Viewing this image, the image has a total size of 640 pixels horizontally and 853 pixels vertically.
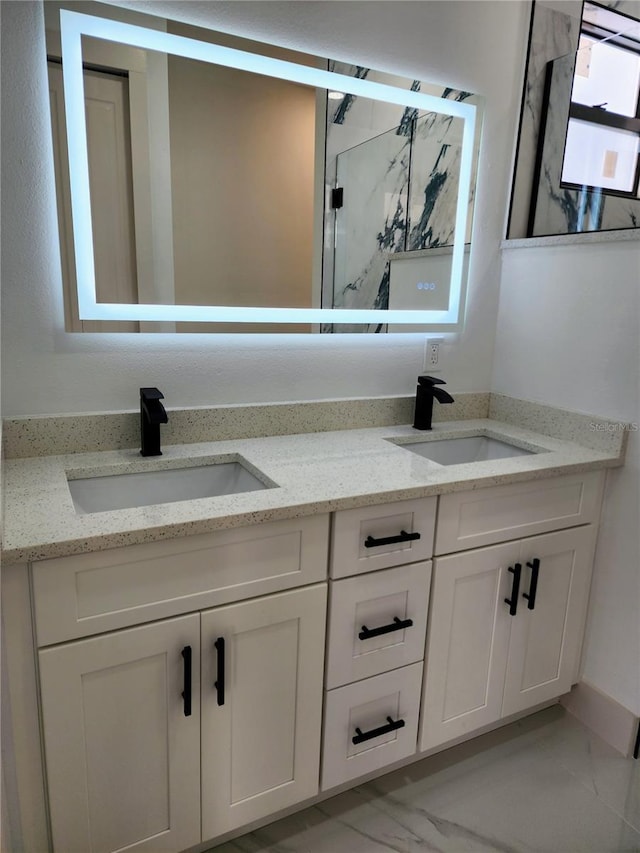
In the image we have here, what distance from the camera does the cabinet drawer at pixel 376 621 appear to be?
4.28 feet

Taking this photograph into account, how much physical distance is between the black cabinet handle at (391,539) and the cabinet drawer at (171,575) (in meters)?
0.11

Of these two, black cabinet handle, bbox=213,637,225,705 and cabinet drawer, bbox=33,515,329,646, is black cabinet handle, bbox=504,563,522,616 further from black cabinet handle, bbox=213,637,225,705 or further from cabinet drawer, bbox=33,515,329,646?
black cabinet handle, bbox=213,637,225,705

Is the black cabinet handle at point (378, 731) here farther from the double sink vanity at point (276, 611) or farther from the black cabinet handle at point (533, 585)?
the black cabinet handle at point (533, 585)

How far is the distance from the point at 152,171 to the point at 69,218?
24cm

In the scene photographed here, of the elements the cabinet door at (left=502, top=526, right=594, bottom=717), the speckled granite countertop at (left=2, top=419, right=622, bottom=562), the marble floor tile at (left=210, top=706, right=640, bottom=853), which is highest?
the speckled granite countertop at (left=2, top=419, right=622, bottom=562)

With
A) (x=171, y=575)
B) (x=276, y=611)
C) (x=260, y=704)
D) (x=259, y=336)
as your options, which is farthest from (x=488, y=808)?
(x=259, y=336)

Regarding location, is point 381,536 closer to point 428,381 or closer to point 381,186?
point 428,381

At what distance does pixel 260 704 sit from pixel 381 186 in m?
1.47

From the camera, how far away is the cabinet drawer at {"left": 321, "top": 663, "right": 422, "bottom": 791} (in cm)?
136

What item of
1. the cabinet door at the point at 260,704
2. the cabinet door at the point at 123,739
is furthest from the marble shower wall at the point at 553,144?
the cabinet door at the point at 123,739

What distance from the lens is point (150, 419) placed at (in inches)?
53.4

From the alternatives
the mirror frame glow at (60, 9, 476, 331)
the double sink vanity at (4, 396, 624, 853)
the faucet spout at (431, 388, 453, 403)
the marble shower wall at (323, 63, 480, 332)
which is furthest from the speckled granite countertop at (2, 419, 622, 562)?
the marble shower wall at (323, 63, 480, 332)

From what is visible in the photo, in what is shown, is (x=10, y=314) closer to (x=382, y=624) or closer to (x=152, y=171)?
(x=152, y=171)

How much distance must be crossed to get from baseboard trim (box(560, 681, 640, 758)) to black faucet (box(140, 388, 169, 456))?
1514mm
